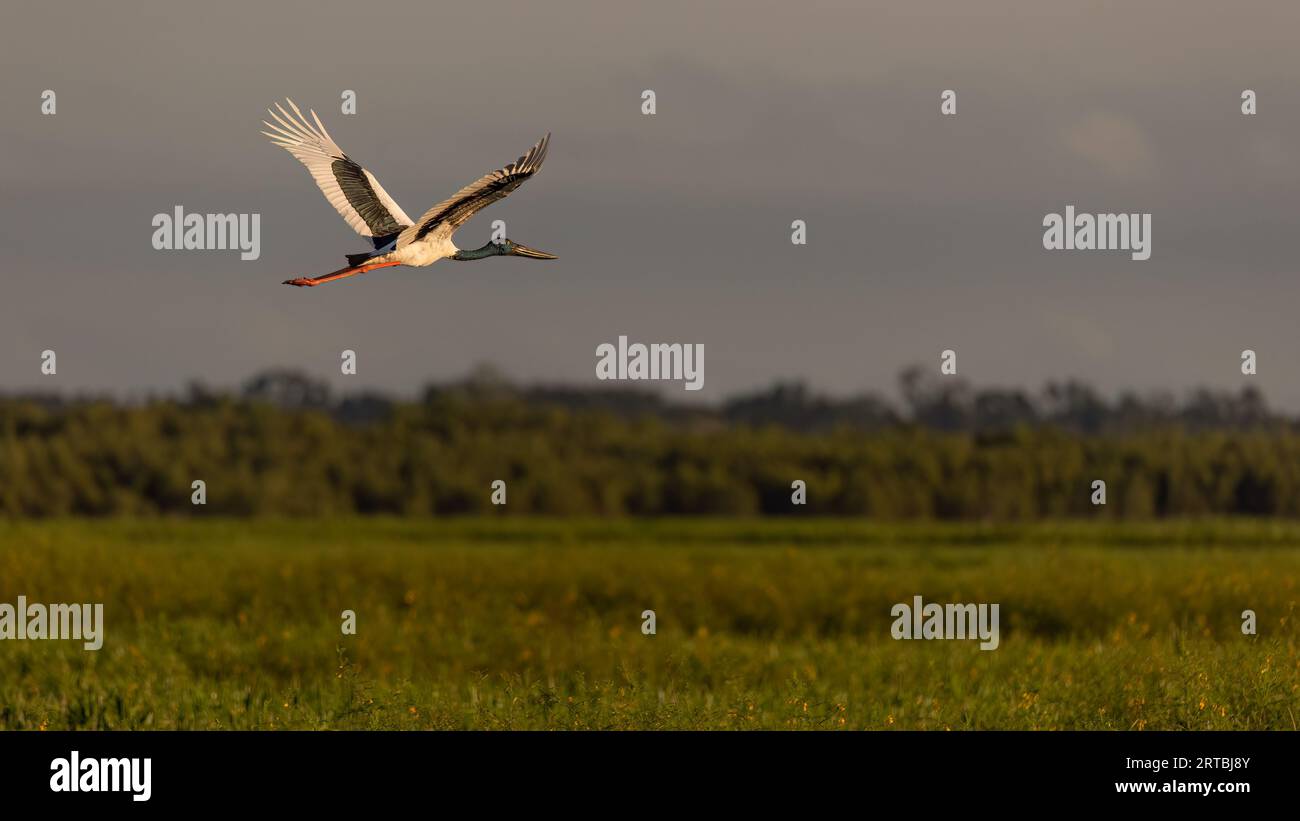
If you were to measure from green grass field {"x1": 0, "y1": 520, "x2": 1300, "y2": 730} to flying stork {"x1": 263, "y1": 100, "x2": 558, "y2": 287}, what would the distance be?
463 centimetres

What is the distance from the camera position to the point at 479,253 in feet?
27.8

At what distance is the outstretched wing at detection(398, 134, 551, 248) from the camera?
810cm

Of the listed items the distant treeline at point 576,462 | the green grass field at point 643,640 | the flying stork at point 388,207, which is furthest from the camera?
the distant treeline at point 576,462

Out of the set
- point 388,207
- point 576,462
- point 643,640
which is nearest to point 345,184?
point 388,207

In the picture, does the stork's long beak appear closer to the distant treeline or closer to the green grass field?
the green grass field

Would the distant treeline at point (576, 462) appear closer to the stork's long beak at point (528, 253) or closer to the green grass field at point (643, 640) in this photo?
the green grass field at point (643, 640)

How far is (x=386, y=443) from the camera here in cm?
4791

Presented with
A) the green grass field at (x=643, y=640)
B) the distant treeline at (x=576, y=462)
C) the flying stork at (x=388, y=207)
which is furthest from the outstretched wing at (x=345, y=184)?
the distant treeline at (x=576, y=462)

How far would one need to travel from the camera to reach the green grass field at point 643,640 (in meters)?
12.3

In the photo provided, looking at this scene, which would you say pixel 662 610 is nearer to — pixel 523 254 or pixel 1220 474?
pixel 523 254

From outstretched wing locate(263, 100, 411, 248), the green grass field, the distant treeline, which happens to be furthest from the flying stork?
the distant treeline

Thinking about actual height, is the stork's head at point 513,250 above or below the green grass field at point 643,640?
above
